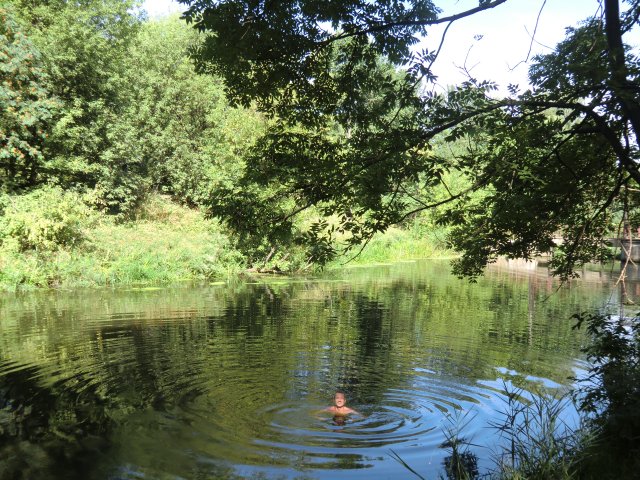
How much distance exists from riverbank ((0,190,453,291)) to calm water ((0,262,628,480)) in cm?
257

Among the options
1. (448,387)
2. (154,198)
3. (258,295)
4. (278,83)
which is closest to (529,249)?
(448,387)

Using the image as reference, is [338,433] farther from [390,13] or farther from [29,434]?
[390,13]

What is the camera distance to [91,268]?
24719mm

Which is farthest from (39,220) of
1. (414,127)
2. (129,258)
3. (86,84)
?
(414,127)

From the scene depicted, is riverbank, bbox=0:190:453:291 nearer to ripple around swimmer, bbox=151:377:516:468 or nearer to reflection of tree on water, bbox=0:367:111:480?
reflection of tree on water, bbox=0:367:111:480

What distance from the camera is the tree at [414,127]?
6949 millimetres

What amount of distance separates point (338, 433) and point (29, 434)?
442cm

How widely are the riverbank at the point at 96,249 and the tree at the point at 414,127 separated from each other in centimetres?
1823

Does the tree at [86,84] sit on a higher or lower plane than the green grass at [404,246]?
higher

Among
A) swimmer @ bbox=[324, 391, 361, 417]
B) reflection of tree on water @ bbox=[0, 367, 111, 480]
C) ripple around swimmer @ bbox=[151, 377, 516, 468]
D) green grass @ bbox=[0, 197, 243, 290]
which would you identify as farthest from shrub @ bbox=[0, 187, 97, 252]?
swimmer @ bbox=[324, 391, 361, 417]

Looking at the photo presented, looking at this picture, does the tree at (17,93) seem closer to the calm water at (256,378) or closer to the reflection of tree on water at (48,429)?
the calm water at (256,378)

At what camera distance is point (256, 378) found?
1092cm

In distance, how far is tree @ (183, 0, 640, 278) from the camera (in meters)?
6.95

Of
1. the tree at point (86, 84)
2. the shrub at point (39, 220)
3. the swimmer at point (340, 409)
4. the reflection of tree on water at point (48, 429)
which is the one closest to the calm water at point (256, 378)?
the reflection of tree on water at point (48, 429)
